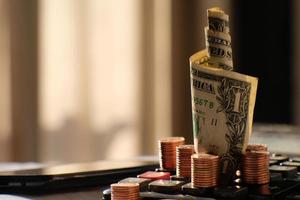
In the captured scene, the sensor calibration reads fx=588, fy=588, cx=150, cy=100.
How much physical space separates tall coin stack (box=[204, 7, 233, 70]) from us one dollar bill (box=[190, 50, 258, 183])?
2 centimetres

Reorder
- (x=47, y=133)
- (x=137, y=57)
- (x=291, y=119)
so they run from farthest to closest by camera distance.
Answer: (x=137, y=57)
(x=47, y=133)
(x=291, y=119)

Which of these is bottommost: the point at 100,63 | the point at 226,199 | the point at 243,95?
the point at 226,199

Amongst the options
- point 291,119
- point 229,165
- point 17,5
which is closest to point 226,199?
point 229,165

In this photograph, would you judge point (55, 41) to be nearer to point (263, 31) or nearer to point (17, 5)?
point (17, 5)

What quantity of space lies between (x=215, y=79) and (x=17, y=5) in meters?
1.90

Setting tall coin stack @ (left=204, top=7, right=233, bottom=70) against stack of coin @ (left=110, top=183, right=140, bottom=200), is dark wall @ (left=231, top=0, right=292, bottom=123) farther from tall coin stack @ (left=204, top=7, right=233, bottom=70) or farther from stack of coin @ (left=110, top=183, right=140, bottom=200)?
stack of coin @ (left=110, top=183, right=140, bottom=200)

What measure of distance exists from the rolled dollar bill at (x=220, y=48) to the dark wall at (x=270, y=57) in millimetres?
1650

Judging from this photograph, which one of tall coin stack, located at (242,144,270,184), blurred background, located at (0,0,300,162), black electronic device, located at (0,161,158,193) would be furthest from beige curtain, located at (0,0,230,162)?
tall coin stack, located at (242,144,270,184)

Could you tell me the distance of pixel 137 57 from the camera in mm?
2828

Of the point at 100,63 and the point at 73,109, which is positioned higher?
the point at 100,63

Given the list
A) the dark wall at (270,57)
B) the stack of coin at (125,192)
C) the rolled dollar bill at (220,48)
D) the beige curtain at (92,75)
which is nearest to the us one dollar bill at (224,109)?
the rolled dollar bill at (220,48)

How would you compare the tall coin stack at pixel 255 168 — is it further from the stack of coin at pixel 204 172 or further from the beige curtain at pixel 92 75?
the beige curtain at pixel 92 75

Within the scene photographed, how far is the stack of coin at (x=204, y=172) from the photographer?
28.8 inches

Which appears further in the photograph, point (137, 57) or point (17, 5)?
point (137, 57)
